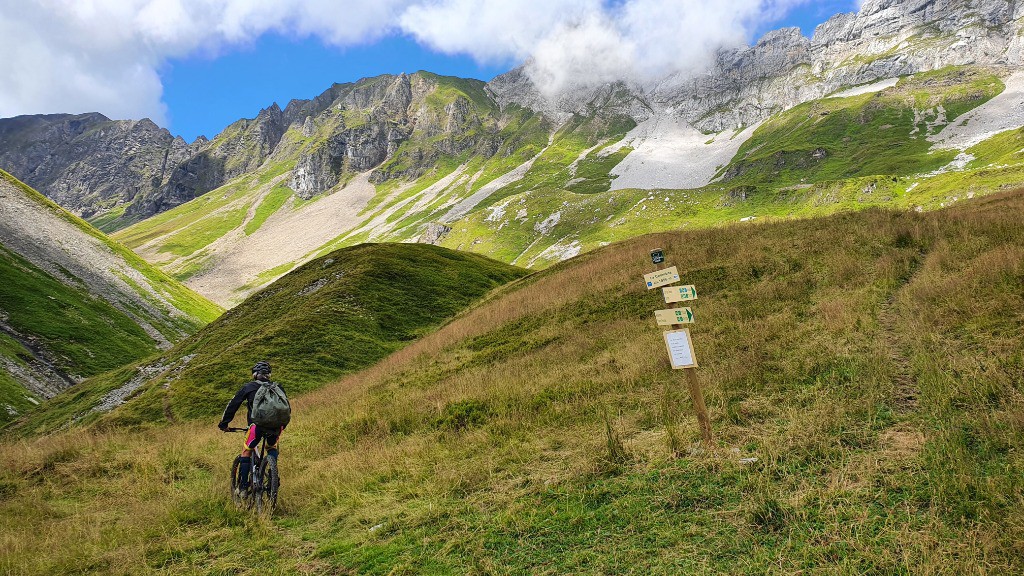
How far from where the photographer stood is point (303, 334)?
114 feet

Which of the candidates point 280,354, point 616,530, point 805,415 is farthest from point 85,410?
point 805,415

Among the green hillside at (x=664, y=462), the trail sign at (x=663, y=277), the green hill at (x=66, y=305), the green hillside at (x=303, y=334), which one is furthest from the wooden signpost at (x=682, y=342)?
the green hill at (x=66, y=305)

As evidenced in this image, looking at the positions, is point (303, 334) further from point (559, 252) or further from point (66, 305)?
point (559, 252)

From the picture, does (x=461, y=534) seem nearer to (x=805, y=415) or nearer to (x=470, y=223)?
→ (x=805, y=415)

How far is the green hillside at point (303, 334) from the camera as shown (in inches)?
1136

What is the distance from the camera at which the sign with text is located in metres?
8.52

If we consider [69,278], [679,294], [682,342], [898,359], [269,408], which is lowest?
[898,359]

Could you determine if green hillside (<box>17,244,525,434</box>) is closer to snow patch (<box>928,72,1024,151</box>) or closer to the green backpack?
the green backpack

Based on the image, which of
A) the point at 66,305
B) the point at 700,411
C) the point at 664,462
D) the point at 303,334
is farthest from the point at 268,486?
the point at 66,305

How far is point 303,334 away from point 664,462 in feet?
107

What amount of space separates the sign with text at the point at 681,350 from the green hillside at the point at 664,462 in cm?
143

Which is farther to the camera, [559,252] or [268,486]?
[559,252]

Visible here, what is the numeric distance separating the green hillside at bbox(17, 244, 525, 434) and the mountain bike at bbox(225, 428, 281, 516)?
1931cm

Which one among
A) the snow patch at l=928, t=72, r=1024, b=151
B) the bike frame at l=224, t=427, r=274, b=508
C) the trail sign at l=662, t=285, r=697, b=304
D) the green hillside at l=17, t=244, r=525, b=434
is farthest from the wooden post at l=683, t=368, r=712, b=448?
the snow patch at l=928, t=72, r=1024, b=151
